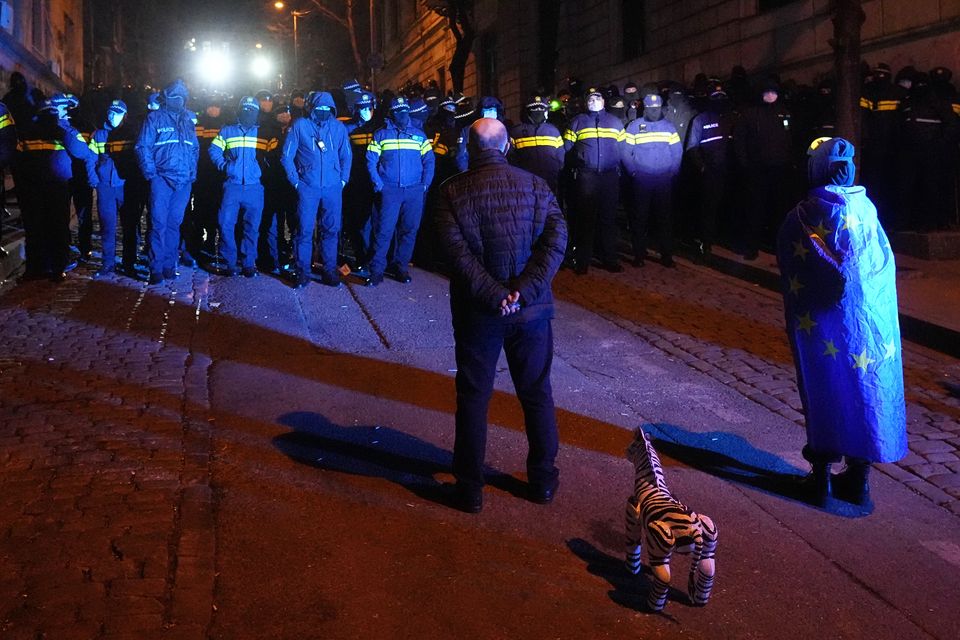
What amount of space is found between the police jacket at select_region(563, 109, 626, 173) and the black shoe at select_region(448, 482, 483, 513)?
25.1ft

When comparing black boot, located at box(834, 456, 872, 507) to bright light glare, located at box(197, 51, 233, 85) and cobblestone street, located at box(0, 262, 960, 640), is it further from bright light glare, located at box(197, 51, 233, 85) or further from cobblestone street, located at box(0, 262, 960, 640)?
bright light glare, located at box(197, 51, 233, 85)

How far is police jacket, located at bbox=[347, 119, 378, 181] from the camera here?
12.1 metres

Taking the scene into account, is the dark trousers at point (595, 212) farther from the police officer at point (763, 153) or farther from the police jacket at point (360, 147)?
the police jacket at point (360, 147)

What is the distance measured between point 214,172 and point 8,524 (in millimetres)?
8499

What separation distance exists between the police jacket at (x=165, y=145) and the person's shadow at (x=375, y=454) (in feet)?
18.0

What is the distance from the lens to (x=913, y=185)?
12.6m

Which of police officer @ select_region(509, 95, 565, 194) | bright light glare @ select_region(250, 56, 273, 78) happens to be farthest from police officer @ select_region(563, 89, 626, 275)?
bright light glare @ select_region(250, 56, 273, 78)

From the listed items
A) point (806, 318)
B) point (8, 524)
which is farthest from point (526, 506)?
point (8, 524)

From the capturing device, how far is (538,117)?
11641 millimetres

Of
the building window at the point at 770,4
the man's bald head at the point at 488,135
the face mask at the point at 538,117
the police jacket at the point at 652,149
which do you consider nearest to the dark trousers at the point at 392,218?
the face mask at the point at 538,117

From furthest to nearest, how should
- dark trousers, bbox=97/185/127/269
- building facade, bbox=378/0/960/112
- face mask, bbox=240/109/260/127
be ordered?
building facade, bbox=378/0/960/112 < dark trousers, bbox=97/185/127/269 < face mask, bbox=240/109/260/127

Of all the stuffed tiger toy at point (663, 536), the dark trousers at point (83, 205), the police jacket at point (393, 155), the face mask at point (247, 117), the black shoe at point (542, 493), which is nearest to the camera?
the stuffed tiger toy at point (663, 536)

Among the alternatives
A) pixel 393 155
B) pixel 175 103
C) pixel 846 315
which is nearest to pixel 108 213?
pixel 175 103

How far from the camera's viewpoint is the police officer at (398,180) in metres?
10.9
